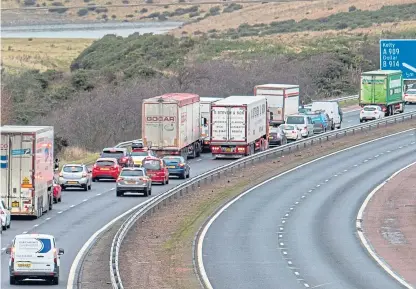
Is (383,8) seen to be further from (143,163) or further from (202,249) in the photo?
(202,249)

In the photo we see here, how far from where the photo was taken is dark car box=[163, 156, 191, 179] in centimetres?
6400

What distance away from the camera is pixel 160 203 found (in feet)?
176

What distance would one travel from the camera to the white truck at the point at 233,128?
71625 millimetres

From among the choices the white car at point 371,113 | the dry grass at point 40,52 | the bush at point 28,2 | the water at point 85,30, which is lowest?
the white car at point 371,113

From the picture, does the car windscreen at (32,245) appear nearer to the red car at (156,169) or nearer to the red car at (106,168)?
the red car at (156,169)

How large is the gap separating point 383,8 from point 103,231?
151 m

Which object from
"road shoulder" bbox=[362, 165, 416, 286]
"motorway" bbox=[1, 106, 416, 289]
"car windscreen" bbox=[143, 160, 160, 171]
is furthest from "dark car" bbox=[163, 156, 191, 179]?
"road shoulder" bbox=[362, 165, 416, 286]

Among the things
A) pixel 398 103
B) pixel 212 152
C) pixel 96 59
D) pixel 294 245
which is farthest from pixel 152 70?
pixel 294 245

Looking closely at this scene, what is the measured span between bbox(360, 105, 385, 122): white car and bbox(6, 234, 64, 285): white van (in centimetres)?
5980

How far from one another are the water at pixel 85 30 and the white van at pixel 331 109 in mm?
48407

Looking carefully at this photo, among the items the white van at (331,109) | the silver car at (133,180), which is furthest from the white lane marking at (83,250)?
the white van at (331,109)

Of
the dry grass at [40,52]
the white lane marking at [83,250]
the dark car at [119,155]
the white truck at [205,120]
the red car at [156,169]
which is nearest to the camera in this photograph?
the white lane marking at [83,250]

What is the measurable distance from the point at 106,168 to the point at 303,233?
1788 centimetres

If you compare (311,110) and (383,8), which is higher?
(383,8)
